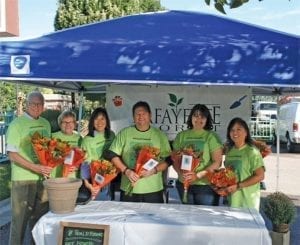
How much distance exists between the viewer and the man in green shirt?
180 inches

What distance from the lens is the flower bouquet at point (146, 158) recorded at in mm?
4176

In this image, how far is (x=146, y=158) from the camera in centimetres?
418

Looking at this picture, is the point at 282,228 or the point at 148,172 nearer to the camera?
the point at 148,172

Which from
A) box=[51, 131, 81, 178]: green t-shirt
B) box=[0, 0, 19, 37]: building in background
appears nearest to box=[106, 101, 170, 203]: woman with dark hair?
box=[51, 131, 81, 178]: green t-shirt

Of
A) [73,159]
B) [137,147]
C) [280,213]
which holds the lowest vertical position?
[280,213]

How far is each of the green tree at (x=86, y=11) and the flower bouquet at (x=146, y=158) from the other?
19152 millimetres

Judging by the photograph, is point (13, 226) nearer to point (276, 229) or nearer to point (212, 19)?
point (276, 229)

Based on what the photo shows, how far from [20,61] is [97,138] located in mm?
1034

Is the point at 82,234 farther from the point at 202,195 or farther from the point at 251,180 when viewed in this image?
the point at 251,180

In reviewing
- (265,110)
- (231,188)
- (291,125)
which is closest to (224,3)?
(231,188)

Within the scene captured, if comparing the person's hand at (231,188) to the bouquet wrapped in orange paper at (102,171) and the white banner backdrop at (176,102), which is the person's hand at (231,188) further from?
the white banner backdrop at (176,102)

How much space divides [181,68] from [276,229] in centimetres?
196

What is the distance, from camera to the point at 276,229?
15.9ft

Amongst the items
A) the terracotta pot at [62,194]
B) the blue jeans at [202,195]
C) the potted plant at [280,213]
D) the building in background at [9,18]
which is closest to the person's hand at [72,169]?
the terracotta pot at [62,194]
